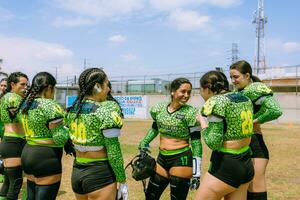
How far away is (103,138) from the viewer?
3.74m

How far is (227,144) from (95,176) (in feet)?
4.86

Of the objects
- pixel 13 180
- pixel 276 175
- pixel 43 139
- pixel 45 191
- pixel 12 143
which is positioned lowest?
pixel 276 175

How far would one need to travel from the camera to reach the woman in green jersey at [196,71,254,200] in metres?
3.94

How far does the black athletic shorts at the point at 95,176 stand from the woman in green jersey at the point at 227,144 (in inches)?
41.7

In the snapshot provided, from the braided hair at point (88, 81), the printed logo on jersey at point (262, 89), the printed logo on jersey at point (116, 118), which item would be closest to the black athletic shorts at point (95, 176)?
the printed logo on jersey at point (116, 118)

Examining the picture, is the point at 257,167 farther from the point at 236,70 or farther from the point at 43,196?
the point at 43,196

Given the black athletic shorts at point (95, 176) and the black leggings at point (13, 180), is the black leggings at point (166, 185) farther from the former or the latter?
the black leggings at point (13, 180)

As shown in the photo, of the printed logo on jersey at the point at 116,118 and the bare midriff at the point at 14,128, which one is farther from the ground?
the printed logo on jersey at the point at 116,118

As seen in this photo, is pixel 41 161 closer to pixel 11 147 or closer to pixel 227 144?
pixel 11 147

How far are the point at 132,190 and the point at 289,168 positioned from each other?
549 cm

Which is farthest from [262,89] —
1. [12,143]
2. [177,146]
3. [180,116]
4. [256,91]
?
[12,143]

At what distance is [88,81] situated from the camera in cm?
387

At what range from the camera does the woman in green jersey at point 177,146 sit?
16.7 feet

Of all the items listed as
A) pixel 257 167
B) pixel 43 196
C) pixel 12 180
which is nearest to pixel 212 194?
pixel 257 167
